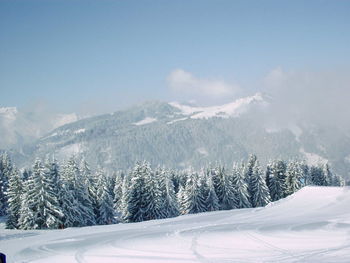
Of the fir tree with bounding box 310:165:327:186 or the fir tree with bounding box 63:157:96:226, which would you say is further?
the fir tree with bounding box 310:165:327:186

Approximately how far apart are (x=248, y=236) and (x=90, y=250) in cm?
746

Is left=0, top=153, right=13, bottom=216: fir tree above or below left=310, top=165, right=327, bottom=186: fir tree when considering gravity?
above

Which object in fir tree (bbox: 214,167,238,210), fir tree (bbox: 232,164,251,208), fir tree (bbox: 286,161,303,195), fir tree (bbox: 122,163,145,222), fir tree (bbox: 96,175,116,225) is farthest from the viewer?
fir tree (bbox: 286,161,303,195)

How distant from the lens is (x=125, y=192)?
60562 mm

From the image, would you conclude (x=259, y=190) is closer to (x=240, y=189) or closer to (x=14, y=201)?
(x=240, y=189)

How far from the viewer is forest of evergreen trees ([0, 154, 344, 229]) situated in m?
41.0

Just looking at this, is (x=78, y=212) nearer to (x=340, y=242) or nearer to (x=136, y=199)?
(x=136, y=199)

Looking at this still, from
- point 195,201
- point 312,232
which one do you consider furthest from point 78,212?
point 312,232

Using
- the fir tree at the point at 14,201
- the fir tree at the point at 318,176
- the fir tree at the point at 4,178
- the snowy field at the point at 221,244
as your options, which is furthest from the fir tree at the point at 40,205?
the fir tree at the point at 318,176

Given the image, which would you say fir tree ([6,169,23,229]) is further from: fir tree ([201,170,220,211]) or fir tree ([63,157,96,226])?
fir tree ([201,170,220,211])

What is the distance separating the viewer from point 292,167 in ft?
230

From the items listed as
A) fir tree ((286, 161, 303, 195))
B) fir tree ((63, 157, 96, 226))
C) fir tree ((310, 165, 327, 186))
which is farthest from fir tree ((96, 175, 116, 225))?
fir tree ((310, 165, 327, 186))

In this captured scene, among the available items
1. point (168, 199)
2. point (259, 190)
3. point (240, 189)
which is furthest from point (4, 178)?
point (259, 190)

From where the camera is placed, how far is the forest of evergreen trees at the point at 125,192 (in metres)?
41.0
